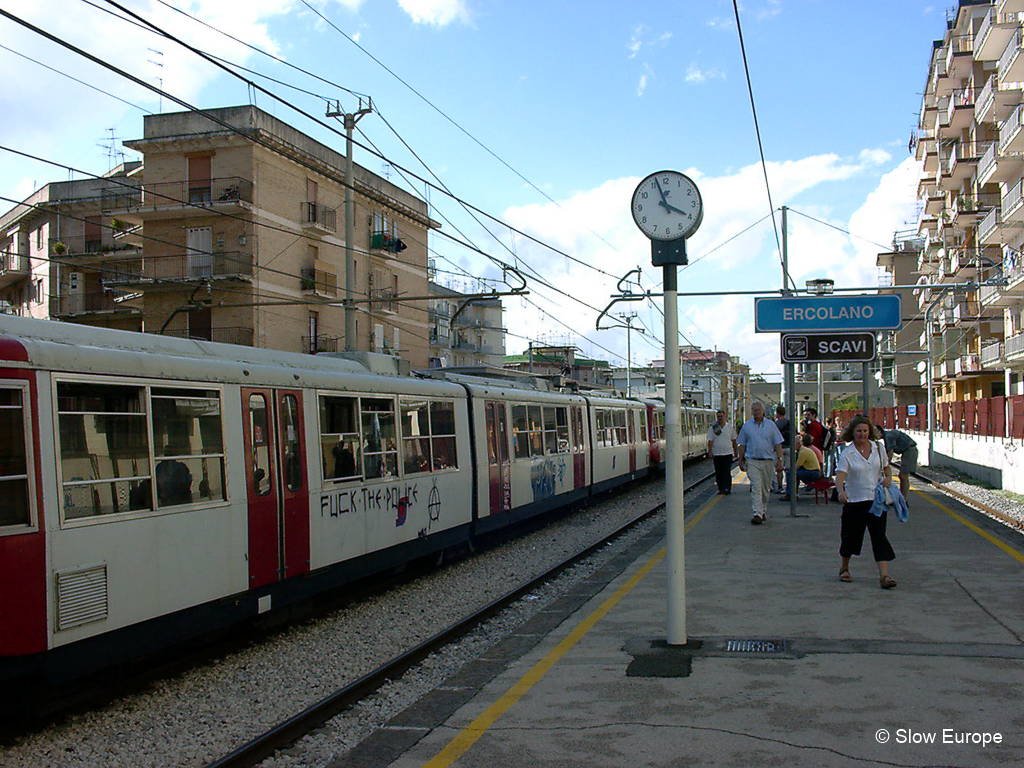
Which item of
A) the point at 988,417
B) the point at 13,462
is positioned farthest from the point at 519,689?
the point at 988,417

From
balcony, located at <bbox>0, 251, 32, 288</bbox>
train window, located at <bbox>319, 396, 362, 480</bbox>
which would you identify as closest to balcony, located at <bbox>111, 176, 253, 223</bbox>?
balcony, located at <bbox>0, 251, 32, 288</bbox>

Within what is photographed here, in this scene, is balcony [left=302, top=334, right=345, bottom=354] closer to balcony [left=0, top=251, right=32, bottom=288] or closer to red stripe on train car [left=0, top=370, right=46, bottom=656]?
balcony [left=0, top=251, right=32, bottom=288]

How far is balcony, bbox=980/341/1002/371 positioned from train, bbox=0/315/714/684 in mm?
41117

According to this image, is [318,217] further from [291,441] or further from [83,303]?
[291,441]

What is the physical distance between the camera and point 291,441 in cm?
823

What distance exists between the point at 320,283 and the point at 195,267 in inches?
170

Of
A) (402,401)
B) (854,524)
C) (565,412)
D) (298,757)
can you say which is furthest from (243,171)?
(298,757)

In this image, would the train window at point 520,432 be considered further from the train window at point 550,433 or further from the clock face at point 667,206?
the clock face at point 667,206

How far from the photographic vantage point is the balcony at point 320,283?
34781mm

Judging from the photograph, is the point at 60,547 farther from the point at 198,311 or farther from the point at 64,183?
the point at 64,183

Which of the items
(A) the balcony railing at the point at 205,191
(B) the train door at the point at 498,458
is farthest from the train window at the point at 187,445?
(A) the balcony railing at the point at 205,191

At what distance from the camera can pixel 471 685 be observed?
621cm

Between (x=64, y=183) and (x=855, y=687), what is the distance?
47404mm

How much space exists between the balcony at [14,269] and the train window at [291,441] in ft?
146
